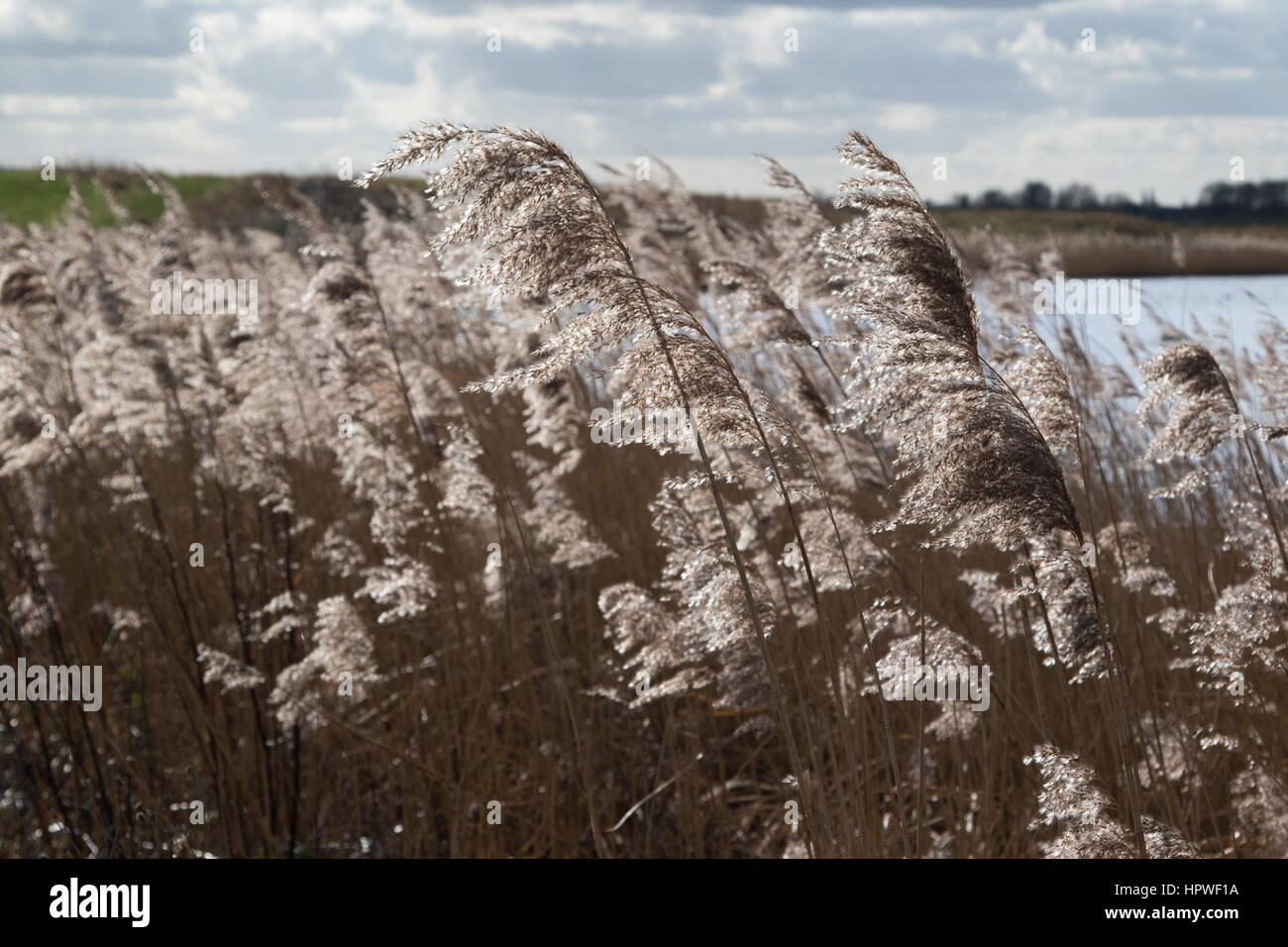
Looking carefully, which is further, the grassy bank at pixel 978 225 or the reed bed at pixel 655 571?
the grassy bank at pixel 978 225

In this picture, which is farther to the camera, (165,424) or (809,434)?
(165,424)

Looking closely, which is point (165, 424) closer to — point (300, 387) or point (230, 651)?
point (300, 387)

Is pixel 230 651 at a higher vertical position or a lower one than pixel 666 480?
lower

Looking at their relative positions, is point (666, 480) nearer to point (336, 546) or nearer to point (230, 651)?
point (336, 546)

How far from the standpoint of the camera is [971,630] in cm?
366

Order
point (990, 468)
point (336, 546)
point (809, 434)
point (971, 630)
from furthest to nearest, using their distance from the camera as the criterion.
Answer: point (336, 546)
point (971, 630)
point (809, 434)
point (990, 468)

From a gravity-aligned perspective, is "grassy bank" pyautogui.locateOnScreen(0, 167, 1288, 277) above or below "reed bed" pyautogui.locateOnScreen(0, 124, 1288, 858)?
above

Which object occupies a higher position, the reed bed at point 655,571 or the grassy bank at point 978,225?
the grassy bank at point 978,225

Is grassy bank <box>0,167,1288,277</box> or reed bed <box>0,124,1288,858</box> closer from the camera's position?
reed bed <box>0,124,1288,858</box>

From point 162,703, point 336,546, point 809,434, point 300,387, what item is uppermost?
point 300,387
